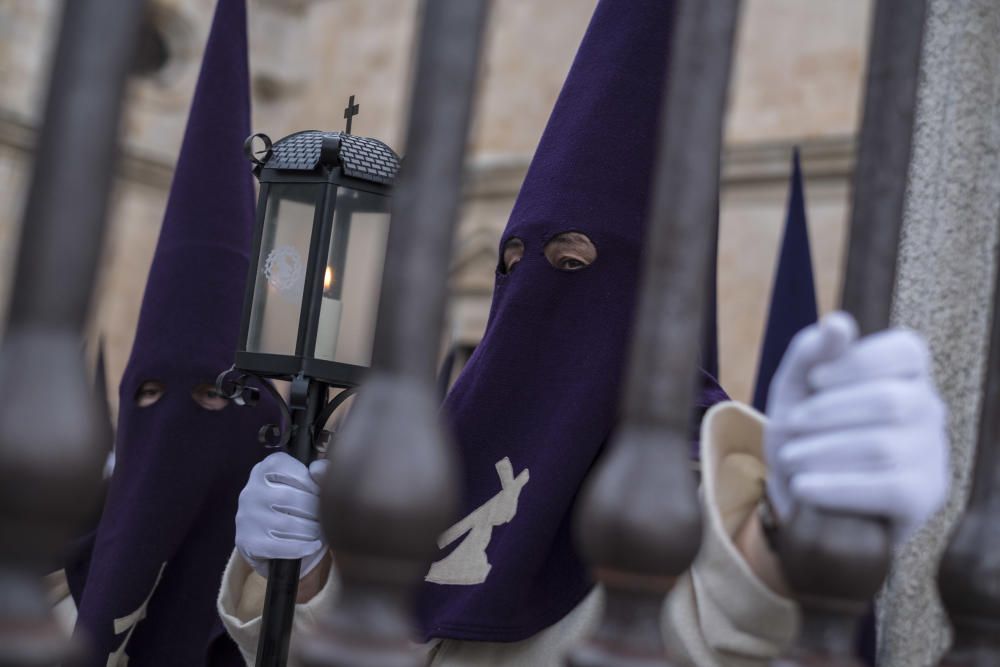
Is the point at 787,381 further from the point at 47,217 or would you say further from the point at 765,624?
the point at 47,217

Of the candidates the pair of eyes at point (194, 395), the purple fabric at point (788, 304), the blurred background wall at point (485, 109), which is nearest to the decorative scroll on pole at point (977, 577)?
the pair of eyes at point (194, 395)

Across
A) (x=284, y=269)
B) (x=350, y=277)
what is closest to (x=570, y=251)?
(x=350, y=277)

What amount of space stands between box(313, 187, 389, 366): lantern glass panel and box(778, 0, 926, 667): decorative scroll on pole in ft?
3.73

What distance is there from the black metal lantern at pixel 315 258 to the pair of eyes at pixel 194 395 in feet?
3.06

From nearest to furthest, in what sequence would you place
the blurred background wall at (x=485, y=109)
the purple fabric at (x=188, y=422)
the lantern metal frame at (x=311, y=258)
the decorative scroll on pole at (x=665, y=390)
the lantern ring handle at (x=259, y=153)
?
the decorative scroll on pole at (x=665, y=390) < the lantern metal frame at (x=311, y=258) < the lantern ring handle at (x=259, y=153) < the purple fabric at (x=188, y=422) < the blurred background wall at (x=485, y=109)

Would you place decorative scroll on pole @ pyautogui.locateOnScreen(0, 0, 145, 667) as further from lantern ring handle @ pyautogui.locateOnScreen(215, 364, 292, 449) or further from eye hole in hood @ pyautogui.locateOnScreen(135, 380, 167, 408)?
eye hole in hood @ pyautogui.locateOnScreen(135, 380, 167, 408)

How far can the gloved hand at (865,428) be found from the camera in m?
1.16

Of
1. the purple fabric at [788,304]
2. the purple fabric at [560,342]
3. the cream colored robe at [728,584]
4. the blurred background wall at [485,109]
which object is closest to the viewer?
the cream colored robe at [728,584]

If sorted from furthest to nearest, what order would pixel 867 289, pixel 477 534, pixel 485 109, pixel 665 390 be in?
pixel 485 109 < pixel 477 534 < pixel 867 289 < pixel 665 390

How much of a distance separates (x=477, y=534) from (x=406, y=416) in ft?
4.01

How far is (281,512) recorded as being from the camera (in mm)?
2254

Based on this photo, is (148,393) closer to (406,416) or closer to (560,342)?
(560,342)

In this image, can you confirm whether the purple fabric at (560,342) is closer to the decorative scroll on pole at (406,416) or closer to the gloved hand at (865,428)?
the gloved hand at (865,428)

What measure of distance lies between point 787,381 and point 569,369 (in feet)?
3.39
